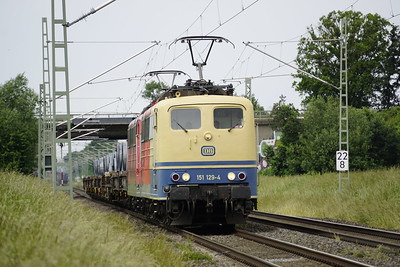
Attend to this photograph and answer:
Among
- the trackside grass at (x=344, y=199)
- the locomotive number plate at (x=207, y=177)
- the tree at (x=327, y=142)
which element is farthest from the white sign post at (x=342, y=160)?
the tree at (x=327, y=142)

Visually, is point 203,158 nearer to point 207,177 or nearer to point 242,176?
point 207,177

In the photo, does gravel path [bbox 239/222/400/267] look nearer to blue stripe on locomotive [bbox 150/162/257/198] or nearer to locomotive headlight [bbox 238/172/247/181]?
blue stripe on locomotive [bbox 150/162/257/198]

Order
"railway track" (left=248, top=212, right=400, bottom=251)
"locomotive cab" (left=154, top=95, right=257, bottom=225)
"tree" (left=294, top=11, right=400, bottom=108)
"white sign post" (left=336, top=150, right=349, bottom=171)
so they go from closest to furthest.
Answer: "railway track" (left=248, top=212, right=400, bottom=251), "locomotive cab" (left=154, top=95, right=257, bottom=225), "white sign post" (left=336, top=150, right=349, bottom=171), "tree" (left=294, top=11, right=400, bottom=108)

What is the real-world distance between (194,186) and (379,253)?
211 inches

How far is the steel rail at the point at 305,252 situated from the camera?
36.2ft

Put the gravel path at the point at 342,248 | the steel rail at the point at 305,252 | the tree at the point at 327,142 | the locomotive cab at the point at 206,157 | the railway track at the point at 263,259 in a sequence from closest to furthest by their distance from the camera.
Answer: the steel rail at the point at 305,252
the railway track at the point at 263,259
the gravel path at the point at 342,248
the locomotive cab at the point at 206,157
the tree at the point at 327,142

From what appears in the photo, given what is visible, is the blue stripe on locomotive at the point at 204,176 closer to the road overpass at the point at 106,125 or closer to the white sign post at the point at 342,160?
the white sign post at the point at 342,160

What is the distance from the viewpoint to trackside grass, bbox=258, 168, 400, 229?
20406 mm

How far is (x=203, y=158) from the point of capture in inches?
659

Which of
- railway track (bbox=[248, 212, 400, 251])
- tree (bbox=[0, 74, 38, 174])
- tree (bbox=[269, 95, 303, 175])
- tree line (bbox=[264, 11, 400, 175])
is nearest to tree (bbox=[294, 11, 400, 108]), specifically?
tree line (bbox=[264, 11, 400, 175])

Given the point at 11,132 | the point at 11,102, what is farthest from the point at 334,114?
the point at 11,102

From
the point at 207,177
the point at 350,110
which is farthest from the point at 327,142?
the point at 207,177

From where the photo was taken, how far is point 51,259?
576cm

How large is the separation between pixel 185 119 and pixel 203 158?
3.54 feet
